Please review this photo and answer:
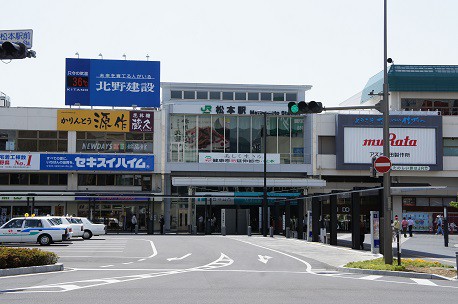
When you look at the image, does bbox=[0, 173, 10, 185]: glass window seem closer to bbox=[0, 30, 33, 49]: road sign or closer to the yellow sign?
the yellow sign

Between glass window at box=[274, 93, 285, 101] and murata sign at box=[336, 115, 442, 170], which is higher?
glass window at box=[274, 93, 285, 101]

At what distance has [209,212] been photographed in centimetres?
6231

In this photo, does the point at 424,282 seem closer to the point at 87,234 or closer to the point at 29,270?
the point at 29,270

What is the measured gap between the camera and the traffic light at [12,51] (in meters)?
15.7

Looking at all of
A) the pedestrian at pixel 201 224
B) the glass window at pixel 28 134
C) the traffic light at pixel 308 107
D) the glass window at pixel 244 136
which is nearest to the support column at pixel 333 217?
the traffic light at pixel 308 107

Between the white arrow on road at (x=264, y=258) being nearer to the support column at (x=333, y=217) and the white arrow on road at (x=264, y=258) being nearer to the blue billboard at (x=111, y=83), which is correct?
the support column at (x=333, y=217)

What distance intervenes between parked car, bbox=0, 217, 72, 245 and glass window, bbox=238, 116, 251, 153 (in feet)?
102

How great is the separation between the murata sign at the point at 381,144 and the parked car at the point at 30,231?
115 feet

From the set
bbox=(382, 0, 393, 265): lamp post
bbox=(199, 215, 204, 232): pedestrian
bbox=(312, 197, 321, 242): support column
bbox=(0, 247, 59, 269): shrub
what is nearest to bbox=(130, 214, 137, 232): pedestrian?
bbox=(199, 215, 204, 232): pedestrian

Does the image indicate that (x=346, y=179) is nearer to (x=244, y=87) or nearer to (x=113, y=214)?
(x=244, y=87)

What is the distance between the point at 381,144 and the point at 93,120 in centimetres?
2716

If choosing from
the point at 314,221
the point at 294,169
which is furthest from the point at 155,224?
the point at 314,221

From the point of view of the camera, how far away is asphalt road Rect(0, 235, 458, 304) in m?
14.1

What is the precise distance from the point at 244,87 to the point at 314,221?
27.2m
